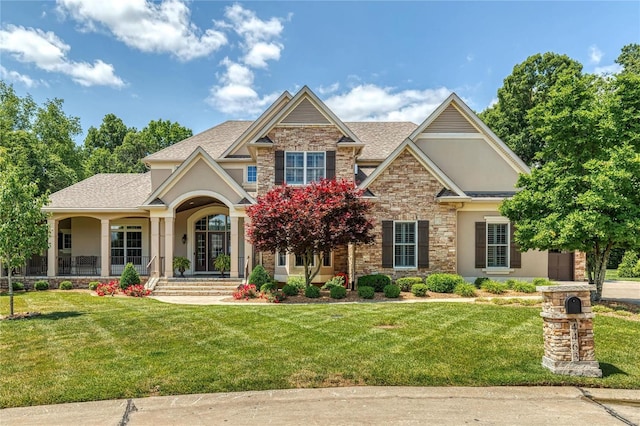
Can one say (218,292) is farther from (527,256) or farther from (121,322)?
(527,256)

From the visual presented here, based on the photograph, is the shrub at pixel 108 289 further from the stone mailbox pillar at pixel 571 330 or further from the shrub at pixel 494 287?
the stone mailbox pillar at pixel 571 330

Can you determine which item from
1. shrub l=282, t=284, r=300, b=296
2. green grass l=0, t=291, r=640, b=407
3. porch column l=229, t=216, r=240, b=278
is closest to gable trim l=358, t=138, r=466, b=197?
shrub l=282, t=284, r=300, b=296

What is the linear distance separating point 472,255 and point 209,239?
1291 centimetres

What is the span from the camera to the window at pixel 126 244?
68.6ft

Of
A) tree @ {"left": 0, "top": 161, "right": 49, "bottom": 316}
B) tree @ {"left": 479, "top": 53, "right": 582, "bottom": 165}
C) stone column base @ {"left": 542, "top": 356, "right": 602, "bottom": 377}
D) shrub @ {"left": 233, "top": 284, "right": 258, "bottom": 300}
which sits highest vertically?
tree @ {"left": 479, "top": 53, "right": 582, "bottom": 165}

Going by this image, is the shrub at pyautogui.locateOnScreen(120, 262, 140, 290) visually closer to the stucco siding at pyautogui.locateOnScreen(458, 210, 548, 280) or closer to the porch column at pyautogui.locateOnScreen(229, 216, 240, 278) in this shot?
the porch column at pyautogui.locateOnScreen(229, 216, 240, 278)

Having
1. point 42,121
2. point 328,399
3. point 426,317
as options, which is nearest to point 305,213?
point 426,317

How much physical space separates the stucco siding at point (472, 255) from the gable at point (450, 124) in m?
3.87

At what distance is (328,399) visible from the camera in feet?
17.7

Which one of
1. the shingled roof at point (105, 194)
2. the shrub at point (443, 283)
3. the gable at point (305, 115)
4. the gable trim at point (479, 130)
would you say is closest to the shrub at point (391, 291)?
the shrub at point (443, 283)

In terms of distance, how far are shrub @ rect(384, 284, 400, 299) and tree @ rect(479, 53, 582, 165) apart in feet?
72.6

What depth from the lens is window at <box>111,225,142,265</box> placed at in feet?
68.6

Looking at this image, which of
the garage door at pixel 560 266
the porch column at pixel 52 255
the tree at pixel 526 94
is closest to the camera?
the garage door at pixel 560 266

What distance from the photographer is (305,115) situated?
17.7 meters
